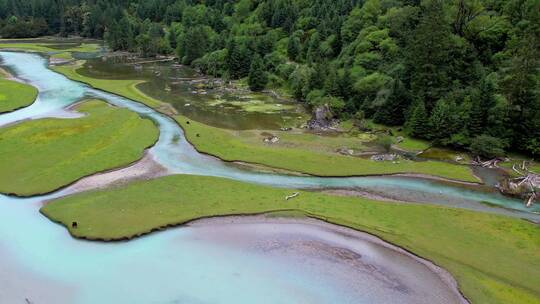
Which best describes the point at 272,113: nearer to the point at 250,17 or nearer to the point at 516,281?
the point at 516,281

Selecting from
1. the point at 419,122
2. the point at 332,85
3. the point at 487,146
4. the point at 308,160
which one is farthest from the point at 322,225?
the point at 332,85

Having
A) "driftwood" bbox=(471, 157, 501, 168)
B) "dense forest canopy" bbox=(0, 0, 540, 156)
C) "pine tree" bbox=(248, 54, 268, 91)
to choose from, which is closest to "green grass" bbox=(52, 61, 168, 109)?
"pine tree" bbox=(248, 54, 268, 91)

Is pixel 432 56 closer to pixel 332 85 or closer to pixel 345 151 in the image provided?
pixel 332 85

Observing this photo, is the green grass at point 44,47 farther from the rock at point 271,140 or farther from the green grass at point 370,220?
the green grass at point 370,220

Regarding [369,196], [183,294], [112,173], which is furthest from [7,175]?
[369,196]

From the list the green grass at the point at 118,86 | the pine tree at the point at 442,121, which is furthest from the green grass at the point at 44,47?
the pine tree at the point at 442,121
